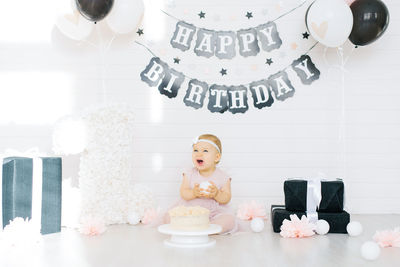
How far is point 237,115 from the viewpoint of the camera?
4.33 metres

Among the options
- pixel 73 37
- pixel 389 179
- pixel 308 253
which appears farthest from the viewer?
pixel 389 179

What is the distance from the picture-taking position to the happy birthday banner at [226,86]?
170 inches

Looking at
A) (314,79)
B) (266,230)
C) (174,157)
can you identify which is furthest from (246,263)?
(314,79)

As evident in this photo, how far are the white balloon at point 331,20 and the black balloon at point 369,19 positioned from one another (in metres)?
0.08

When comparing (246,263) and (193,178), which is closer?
(246,263)

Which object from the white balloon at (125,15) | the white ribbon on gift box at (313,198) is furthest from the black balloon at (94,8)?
the white ribbon on gift box at (313,198)

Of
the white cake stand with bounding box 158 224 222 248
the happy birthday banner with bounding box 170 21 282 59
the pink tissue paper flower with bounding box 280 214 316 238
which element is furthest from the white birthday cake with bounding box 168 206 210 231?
the happy birthday banner with bounding box 170 21 282 59

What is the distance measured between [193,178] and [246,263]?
1.21 meters

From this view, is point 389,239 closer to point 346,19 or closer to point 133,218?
point 346,19

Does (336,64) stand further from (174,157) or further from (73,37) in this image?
(73,37)

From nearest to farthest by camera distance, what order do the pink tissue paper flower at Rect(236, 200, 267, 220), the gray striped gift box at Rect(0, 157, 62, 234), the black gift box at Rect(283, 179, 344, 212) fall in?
the gray striped gift box at Rect(0, 157, 62, 234) → the black gift box at Rect(283, 179, 344, 212) → the pink tissue paper flower at Rect(236, 200, 267, 220)

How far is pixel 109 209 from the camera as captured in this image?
3711mm

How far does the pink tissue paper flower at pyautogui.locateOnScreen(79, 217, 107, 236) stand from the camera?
333cm

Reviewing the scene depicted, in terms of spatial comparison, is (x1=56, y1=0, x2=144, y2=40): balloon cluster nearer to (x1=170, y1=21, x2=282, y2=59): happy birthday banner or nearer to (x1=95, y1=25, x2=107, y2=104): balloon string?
(x1=95, y1=25, x2=107, y2=104): balloon string
